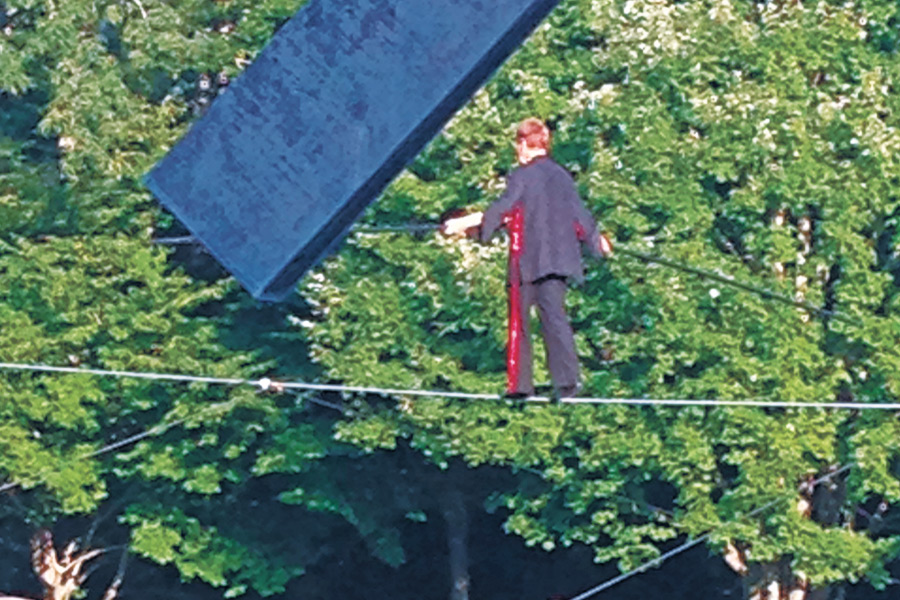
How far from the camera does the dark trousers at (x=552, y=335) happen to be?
11172 mm

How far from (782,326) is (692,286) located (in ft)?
2.81

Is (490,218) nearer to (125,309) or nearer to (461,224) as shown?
(461,224)

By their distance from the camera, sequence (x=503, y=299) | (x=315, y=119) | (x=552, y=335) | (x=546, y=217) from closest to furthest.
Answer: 1. (x=315, y=119)
2. (x=546, y=217)
3. (x=552, y=335)
4. (x=503, y=299)

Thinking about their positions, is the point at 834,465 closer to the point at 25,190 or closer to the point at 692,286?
the point at 692,286

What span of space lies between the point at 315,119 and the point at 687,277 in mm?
12536

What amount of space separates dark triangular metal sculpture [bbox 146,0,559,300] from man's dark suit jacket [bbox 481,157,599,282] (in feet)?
3.72

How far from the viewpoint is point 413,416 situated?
22.5 metres

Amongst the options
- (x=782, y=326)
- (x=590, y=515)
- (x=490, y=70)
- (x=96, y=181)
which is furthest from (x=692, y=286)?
(x=490, y=70)


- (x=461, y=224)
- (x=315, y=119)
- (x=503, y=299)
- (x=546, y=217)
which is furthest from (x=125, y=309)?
(x=315, y=119)

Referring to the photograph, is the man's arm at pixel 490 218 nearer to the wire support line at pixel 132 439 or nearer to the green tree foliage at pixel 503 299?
the green tree foliage at pixel 503 299

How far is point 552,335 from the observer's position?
11188mm

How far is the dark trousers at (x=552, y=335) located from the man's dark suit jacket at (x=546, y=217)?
0.29ft

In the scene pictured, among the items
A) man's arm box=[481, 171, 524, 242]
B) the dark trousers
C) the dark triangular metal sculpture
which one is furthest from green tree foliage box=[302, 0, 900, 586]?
the dark triangular metal sculpture

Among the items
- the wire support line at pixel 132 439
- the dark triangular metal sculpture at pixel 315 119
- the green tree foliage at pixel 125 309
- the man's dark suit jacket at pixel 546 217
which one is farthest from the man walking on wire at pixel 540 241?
the green tree foliage at pixel 125 309
